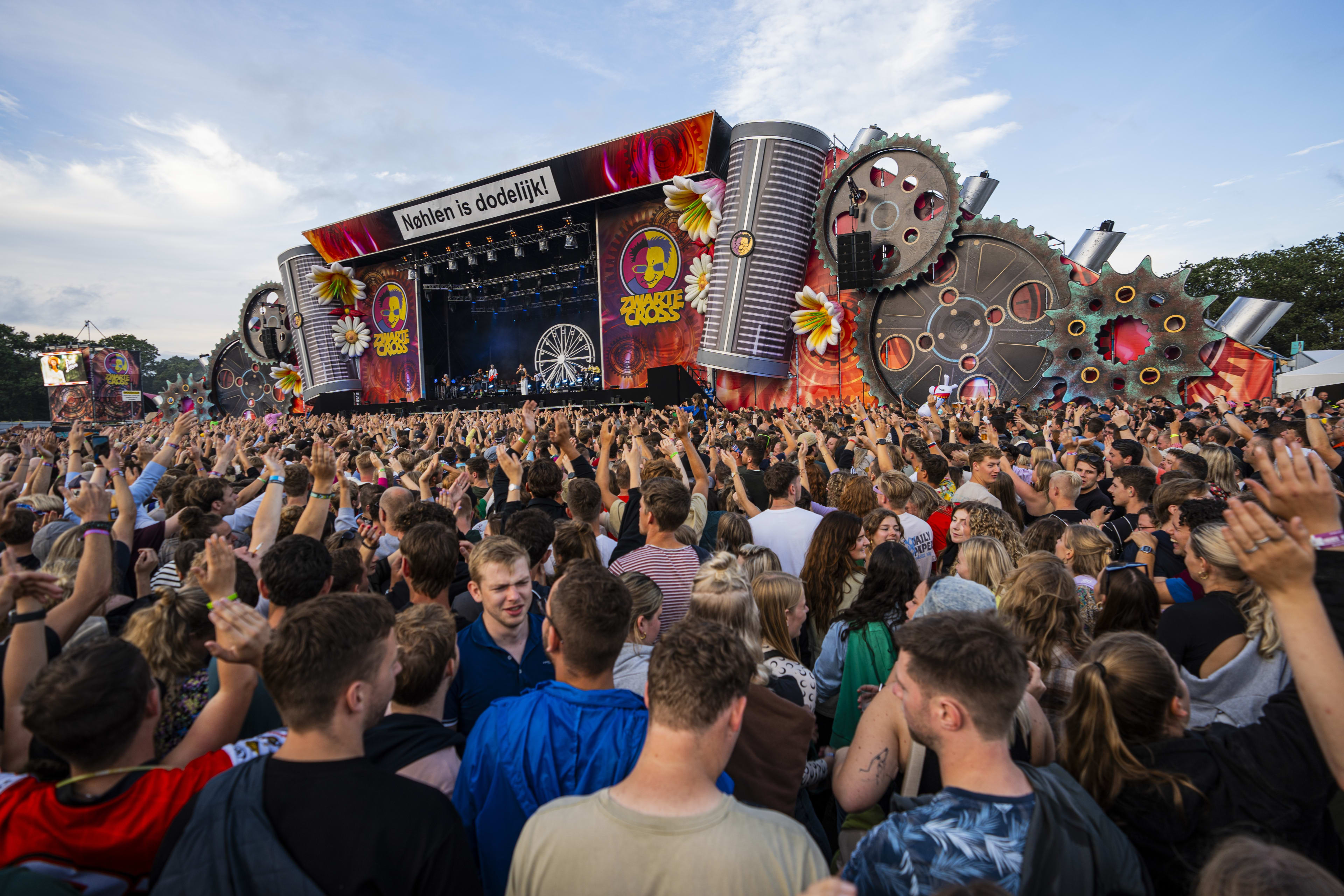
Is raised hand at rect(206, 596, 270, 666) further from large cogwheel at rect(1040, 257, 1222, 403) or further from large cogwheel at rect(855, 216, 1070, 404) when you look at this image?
large cogwheel at rect(1040, 257, 1222, 403)

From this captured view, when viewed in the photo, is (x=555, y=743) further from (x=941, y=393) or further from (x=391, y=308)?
(x=391, y=308)

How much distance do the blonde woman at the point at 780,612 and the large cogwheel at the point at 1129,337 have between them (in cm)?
1591

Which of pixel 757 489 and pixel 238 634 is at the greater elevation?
pixel 238 634

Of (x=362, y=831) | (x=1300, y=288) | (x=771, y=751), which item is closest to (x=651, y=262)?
(x=771, y=751)

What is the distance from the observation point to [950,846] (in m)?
1.46

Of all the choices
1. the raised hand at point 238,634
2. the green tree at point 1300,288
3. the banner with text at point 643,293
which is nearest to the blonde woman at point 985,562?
the raised hand at point 238,634

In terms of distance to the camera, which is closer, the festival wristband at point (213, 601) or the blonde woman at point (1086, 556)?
the festival wristband at point (213, 601)

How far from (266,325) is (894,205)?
3050 centimetres

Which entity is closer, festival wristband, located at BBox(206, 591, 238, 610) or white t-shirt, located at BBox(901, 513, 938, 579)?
festival wristband, located at BBox(206, 591, 238, 610)

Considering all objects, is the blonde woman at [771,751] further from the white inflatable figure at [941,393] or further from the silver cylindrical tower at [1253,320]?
the silver cylindrical tower at [1253,320]

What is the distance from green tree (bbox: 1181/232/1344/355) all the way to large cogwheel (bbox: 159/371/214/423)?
166 feet

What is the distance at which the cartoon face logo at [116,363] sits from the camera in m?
38.2

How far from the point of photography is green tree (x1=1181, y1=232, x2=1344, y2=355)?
30547 millimetres

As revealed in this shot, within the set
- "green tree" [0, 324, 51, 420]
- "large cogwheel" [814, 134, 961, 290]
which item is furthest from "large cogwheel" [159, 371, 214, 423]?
"large cogwheel" [814, 134, 961, 290]
